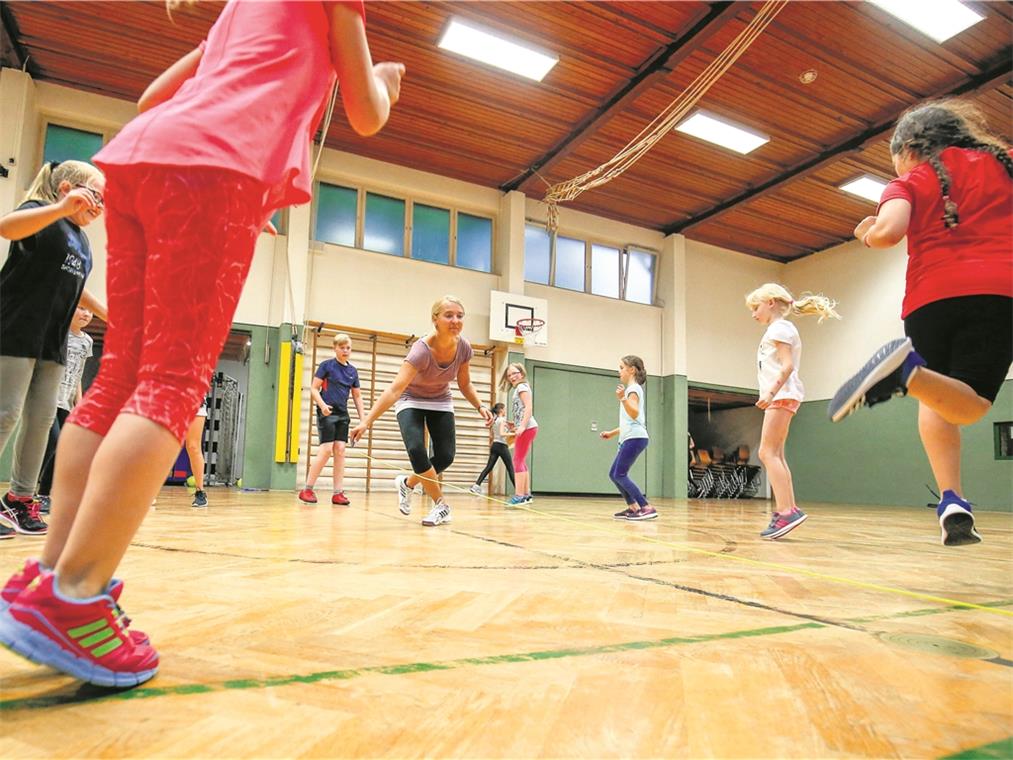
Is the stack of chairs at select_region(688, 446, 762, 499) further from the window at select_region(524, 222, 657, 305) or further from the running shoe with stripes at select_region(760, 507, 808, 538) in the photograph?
the running shoe with stripes at select_region(760, 507, 808, 538)

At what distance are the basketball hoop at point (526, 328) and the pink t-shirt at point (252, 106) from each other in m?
10.1

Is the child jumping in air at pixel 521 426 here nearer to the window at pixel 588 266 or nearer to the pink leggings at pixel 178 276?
the window at pixel 588 266

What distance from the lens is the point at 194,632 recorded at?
134cm

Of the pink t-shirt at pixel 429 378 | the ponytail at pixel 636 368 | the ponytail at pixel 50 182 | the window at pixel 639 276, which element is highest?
the window at pixel 639 276

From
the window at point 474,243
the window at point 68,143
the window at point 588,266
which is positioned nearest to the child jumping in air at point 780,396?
the window at point 474,243

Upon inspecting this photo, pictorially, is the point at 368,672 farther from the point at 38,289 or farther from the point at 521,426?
the point at 521,426

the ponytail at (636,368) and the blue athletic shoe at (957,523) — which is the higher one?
the ponytail at (636,368)

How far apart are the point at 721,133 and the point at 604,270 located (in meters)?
3.71

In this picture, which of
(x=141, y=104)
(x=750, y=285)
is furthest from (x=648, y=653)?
(x=750, y=285)

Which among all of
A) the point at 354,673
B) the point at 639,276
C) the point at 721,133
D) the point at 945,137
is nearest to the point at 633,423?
the point at 945,137

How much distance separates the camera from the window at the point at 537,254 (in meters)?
12.0

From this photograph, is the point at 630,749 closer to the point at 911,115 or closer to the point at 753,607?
the point at 753,607

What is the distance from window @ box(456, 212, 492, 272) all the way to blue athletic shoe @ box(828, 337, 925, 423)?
9.79 meters

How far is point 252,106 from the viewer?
1122mm
